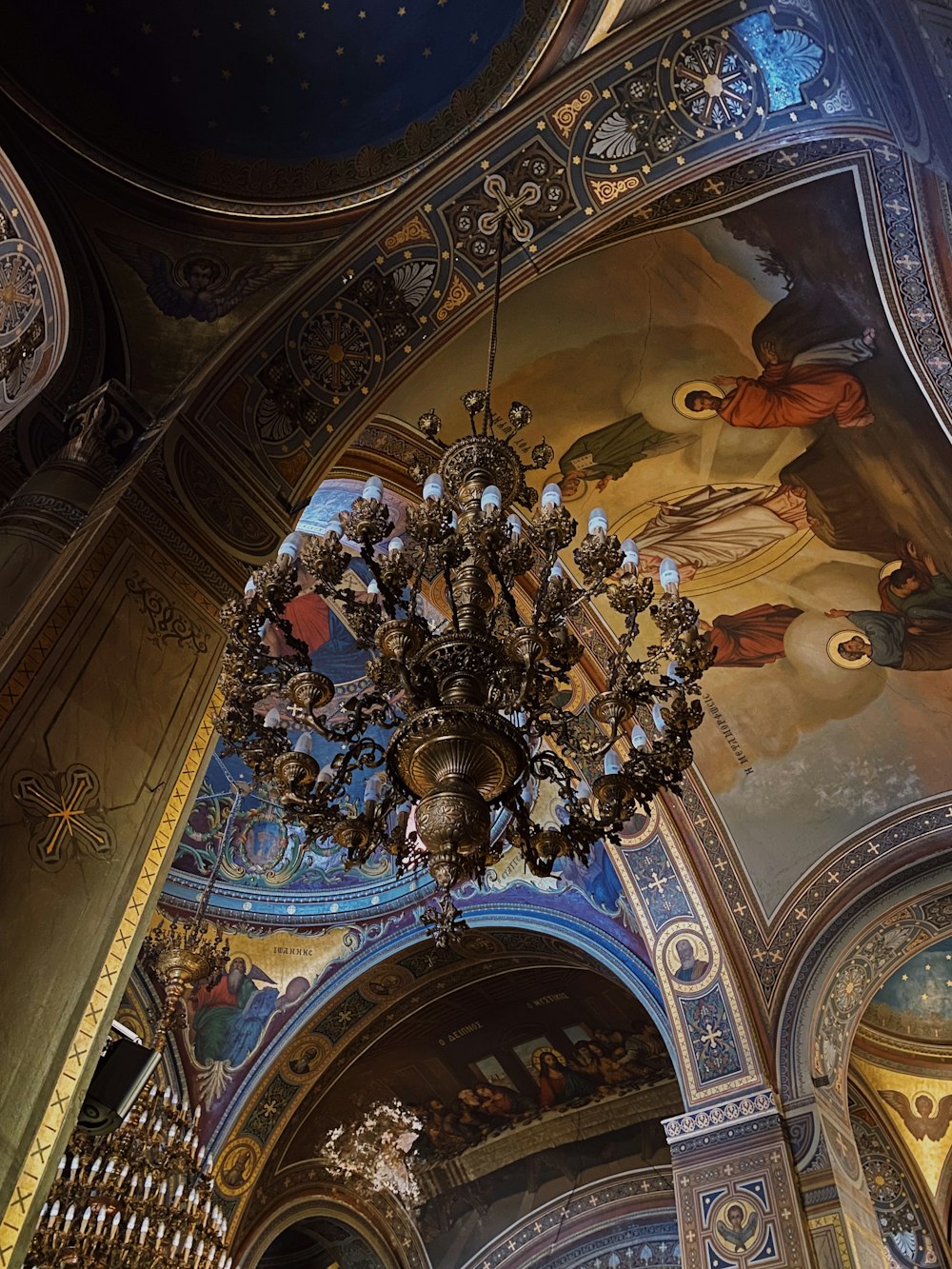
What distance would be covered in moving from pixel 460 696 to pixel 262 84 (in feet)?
14.4

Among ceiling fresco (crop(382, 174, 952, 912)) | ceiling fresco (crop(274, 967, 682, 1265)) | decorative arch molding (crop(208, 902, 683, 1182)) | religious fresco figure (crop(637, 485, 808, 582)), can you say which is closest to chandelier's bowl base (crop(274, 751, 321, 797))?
ceiling fresco (crop(382, 174, 952, 912))

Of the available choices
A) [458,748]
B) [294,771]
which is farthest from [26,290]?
[458,748]

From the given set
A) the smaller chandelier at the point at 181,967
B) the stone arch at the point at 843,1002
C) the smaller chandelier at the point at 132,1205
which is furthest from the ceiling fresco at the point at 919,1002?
the smaller chandelier at the point at 132,1205

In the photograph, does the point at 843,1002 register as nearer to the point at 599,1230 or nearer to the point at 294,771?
the point at 599,1230

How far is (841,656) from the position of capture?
8617mm

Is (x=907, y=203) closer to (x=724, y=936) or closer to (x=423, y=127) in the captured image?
(x=423, y=127)

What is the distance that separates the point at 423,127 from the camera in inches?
250

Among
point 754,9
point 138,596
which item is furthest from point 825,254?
point 138,596

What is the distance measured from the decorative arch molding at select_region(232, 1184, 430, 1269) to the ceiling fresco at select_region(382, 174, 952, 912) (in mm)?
6137

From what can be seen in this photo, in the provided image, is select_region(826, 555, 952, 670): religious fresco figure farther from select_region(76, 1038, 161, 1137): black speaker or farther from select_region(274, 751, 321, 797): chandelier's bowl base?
select_region(76, 1038, 161, 1137): black speaker

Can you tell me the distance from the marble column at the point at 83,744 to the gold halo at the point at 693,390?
11.6ft

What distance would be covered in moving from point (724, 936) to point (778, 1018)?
0.75m

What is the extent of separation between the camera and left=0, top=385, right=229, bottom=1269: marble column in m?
3.86

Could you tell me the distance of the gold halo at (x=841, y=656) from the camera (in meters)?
8.53
